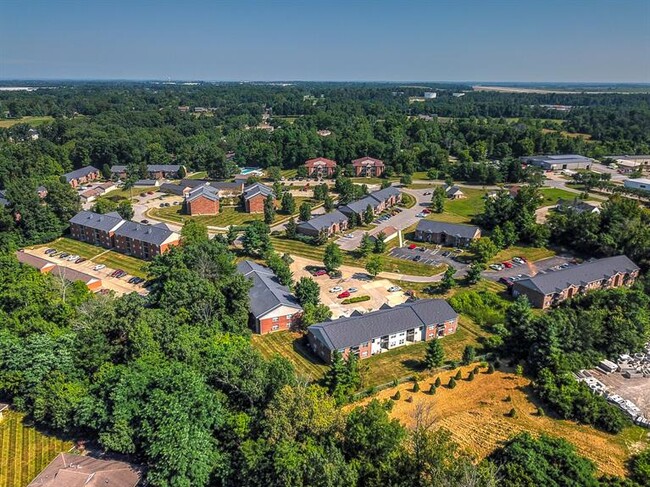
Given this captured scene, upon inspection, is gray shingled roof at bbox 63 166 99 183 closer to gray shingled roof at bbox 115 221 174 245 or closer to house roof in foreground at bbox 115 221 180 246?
gray shingled roof at bbox 115 221 174 245

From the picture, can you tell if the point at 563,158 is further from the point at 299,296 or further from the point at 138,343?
the point at 138,343


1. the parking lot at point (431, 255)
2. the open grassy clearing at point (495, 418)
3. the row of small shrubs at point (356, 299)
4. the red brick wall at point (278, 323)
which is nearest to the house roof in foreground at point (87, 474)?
the open grassy clearing at point (495, 418)

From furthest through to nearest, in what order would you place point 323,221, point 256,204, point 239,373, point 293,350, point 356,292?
point 256,204 < point 323,221 < point 356,292 < point 293,350 < point 239,373

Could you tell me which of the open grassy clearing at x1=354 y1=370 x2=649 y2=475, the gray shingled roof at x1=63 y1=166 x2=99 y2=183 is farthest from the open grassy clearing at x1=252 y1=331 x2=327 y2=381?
the gray shingled roof at x1=63 y1=166 x2=99 y2=183

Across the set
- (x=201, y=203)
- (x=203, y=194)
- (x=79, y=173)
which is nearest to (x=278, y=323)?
(x=201, y=203)

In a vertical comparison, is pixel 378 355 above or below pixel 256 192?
below

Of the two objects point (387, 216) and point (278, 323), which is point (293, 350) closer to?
point (278, 323)

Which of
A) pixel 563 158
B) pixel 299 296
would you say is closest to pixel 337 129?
pixel 563 158
